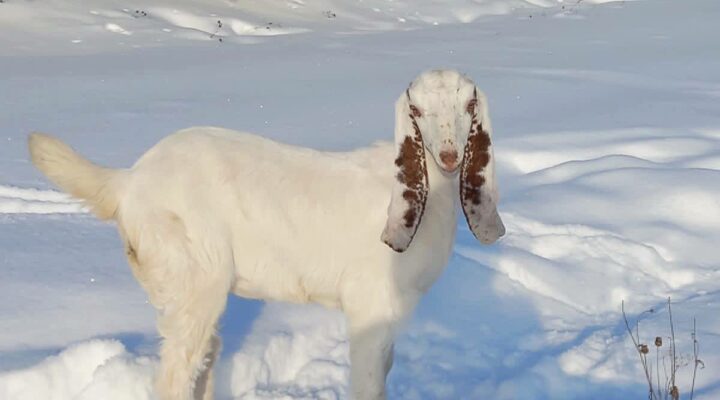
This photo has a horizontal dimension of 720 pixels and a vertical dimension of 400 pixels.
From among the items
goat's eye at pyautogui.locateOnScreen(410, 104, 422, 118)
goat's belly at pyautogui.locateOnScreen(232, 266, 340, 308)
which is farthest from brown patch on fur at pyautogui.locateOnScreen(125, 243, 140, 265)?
goat's eye at pyautogui.locateOnScreen(410, 104, 422, 118)

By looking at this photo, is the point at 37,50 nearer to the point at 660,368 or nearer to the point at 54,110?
the point at 54,110

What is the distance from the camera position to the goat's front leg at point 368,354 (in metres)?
3.58

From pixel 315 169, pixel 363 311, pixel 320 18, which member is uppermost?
pixel 315 169

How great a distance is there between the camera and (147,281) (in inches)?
142

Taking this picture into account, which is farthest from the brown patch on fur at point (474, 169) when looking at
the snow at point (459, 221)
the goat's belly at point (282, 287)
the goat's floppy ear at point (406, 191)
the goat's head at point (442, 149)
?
the snow at point (459, 221)

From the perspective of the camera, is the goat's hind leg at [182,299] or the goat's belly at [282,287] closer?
the goat's hind leg at [182,299]

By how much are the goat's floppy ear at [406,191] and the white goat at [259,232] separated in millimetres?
165

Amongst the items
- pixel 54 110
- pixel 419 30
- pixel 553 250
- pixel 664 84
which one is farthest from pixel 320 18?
pixel 553 250

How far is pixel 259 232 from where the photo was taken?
3.62 metres

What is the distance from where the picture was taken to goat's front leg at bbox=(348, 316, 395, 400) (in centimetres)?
358

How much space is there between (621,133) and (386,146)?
18.6ft

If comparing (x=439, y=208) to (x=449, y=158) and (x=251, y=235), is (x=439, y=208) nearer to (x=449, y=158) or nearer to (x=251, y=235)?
(x=449, y=158)

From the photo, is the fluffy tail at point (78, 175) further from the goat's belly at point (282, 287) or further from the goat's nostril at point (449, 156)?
the goat's nostril at point (449, 156)

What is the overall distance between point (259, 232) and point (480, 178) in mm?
883
